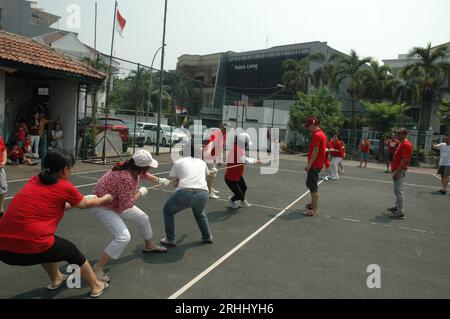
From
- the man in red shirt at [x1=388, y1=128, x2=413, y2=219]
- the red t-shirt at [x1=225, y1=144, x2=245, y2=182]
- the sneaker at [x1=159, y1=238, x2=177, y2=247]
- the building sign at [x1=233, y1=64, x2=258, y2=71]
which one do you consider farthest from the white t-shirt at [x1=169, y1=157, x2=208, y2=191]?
the building sign at [x1=233, y1=64, x2=258, y2=71]

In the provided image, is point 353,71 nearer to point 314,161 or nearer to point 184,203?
point 314,161

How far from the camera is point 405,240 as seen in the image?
261 inches

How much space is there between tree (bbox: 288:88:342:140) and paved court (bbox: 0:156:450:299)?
22.8 metres

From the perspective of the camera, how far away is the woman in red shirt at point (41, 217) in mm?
3324

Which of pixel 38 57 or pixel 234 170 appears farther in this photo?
pixel 38 57

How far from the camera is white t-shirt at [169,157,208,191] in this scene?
212 inches

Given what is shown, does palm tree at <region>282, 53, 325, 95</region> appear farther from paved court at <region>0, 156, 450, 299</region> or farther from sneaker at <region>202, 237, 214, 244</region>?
sneaker at <region>202, 237, 214, 244</region>

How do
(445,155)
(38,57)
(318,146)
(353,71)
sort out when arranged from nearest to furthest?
(318,146), (445,155), (38,57), (353,71)

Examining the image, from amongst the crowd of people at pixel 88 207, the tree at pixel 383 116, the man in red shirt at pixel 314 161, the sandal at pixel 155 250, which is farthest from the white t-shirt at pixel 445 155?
the tree at pixel 383 116

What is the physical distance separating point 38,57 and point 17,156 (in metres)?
3.45

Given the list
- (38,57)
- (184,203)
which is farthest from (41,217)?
(38,57)

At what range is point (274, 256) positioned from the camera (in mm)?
5430
